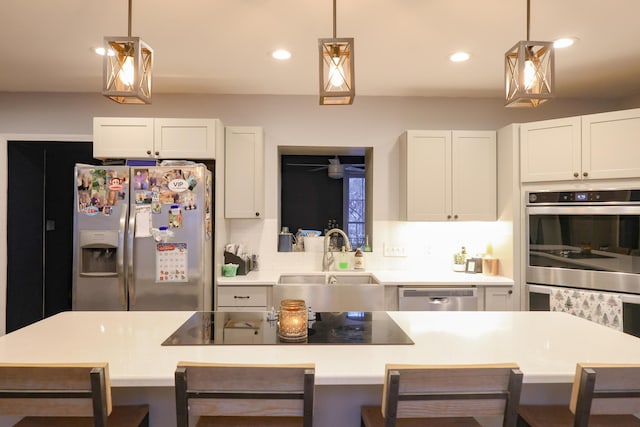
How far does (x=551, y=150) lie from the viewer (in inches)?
128

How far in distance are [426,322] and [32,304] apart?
4.10 metres

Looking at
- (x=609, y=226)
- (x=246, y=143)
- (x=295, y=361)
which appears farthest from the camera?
(x=246, y=143)

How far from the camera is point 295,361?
4.56 feet

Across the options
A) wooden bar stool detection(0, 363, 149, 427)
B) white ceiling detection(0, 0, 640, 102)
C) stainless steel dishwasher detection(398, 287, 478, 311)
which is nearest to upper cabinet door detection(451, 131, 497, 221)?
white ceiling detection(0, 0, 640, 102)

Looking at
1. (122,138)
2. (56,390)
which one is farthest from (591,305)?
(122,138)

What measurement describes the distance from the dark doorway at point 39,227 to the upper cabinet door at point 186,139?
1092 mm

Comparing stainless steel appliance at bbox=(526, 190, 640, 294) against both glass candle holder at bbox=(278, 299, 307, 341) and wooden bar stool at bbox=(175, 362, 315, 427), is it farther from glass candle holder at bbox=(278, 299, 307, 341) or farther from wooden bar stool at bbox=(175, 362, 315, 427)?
wooden bar stool at bbox=(175, 362, 315, 427)

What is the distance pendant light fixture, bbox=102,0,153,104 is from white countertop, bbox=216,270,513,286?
1927mm

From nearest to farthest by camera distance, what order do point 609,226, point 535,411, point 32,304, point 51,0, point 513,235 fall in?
point 535,411, point 51,0, point 609,226, point 513,235, point 32,304

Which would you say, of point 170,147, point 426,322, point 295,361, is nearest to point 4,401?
point 295,361

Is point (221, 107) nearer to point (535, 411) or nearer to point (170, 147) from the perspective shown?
point (170, 147)

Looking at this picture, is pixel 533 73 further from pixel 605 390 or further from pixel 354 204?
pixel 354 204

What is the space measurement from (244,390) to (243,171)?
8.56 feet

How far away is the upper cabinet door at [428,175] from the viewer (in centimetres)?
362
